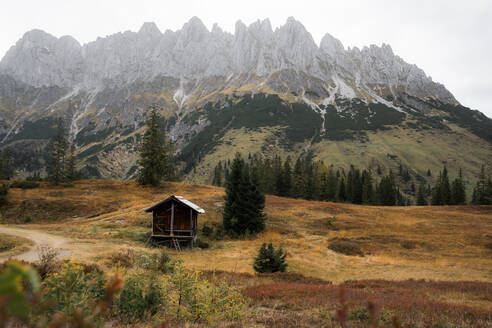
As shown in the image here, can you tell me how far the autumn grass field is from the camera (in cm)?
912

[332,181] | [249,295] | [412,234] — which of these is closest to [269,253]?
[249,295]

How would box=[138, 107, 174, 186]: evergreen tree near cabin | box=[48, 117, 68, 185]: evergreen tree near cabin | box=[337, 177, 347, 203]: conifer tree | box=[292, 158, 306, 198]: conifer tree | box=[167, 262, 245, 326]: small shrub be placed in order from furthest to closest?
box=[337, 177, 347, 203]: conifer tree, box=[292, 158, 306, 198]: conifer tree, box=[138, 107, 174, 186]: evergreen tree near cabin, box=[48, 117, 68, 185]: evergreen tree near cabin, box=[167, 262, 245, 326]: small shrub

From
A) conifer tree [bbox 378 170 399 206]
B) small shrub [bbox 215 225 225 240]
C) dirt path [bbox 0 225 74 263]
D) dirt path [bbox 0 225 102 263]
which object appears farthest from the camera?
conifer tree [bbox 378 170 399 206]

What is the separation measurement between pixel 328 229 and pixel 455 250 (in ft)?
47.8

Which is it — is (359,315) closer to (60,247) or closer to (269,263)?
(269,263)

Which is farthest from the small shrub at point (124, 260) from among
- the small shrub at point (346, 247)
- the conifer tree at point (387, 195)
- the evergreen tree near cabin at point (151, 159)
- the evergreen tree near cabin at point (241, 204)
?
the conifer tree at point (387, 195)

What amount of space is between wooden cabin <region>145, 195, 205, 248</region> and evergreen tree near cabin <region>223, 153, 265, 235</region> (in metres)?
5.46

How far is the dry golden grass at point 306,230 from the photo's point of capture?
23078 millimetres

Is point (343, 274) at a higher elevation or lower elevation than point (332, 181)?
lower

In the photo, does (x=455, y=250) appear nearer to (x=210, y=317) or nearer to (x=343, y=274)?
(x=343, y=274)

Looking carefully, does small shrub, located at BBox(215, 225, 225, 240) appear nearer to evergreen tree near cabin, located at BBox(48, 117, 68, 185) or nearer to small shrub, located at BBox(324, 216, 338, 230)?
small shrub, located at BBox(324, 216, 338, 230)

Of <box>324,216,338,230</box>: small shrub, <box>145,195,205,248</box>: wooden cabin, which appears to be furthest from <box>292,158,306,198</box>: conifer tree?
<box>145,195,205,248</box>: wooden cabin

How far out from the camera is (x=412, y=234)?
122ft

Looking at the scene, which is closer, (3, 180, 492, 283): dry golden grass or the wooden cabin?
(3, 180, 492, 283): dry golden grass
